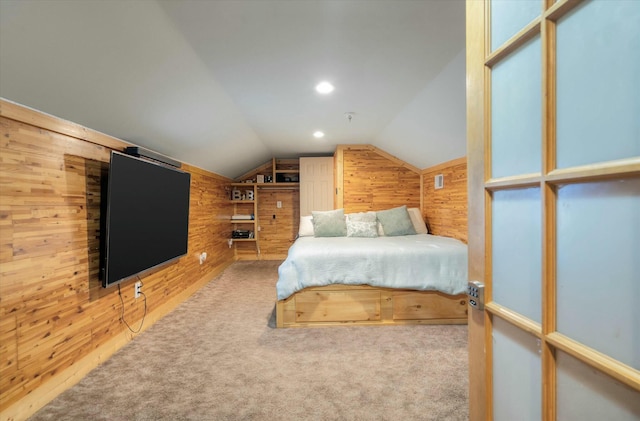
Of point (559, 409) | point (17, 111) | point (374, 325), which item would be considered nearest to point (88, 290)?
point (17, 111)

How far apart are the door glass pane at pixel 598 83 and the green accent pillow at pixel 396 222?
3.34 m

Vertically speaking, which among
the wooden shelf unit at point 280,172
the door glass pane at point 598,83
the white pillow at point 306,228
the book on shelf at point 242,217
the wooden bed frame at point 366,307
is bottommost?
the wooden bed frame at point 366,307

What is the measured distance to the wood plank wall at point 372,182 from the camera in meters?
4.68

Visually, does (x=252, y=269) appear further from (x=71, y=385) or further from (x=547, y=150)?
(x=547, y=150)

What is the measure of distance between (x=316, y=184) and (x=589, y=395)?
4.72m

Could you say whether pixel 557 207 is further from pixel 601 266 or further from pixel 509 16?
pixel 509 16

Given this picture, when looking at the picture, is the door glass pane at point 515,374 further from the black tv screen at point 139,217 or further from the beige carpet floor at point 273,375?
the black tv screen at point 139,217

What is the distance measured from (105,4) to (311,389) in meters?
2.25

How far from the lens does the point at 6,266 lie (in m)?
1.36

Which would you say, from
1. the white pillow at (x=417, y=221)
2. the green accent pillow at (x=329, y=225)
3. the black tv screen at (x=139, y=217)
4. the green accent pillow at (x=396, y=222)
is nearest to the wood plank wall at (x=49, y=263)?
the black tv screen at (x=139, y=217)

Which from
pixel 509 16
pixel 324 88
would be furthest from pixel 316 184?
pixel 509 16

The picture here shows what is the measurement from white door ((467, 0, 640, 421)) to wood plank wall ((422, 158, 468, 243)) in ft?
9.27

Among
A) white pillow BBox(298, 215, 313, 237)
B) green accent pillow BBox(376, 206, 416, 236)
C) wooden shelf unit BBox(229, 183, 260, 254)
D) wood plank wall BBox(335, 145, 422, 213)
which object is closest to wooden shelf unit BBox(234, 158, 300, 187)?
wooden shelf unit BBox(229, 183, 260, 254)

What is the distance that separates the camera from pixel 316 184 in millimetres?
5113
